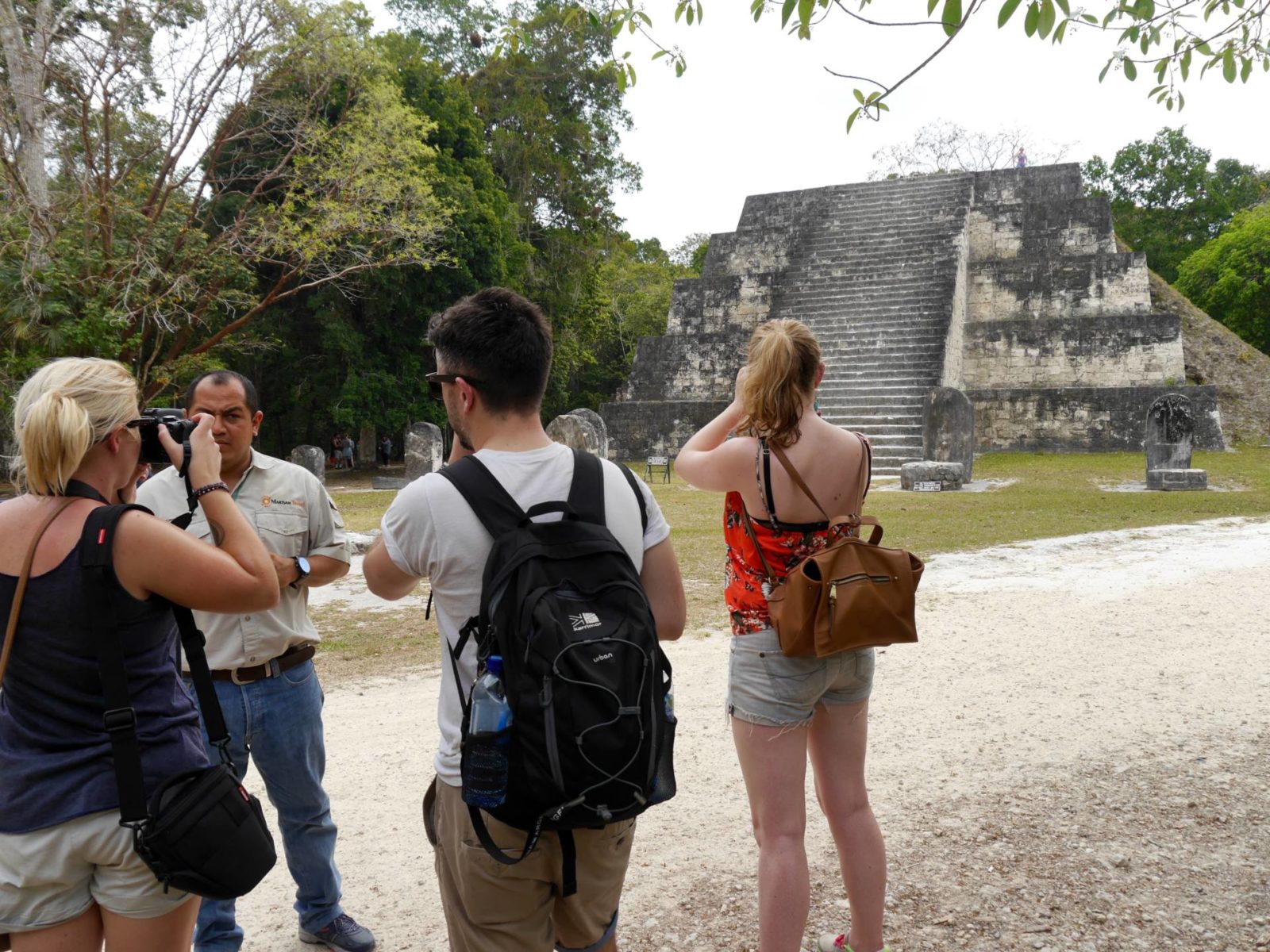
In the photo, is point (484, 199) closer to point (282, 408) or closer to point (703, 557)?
point (282, 408)

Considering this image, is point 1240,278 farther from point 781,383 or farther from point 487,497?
point 487,497

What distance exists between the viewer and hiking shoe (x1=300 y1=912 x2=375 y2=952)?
2.65 m

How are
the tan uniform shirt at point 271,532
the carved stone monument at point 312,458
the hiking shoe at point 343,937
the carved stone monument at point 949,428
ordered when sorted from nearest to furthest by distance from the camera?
the tan uniform shirt at point 271,532, the hiking shoe at point 343,937, the carved stone monument at point 949,428, the carved stone monument at point 312,458

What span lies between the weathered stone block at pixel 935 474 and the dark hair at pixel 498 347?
44.1ft

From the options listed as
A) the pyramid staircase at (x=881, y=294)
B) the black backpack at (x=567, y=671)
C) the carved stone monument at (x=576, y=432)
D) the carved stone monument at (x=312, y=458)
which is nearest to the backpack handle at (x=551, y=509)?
the black backpack at (x=567, y=671)

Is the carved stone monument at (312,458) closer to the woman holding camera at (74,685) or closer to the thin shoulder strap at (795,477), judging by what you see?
the thin shoulder strap at (795,477)

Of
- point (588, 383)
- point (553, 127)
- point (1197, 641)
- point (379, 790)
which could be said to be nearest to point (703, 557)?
point (1197, 641)

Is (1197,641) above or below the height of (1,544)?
below

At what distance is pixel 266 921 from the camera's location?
9.30ft

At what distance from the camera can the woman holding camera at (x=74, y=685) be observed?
5.34ft

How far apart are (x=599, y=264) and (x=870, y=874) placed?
2646cm

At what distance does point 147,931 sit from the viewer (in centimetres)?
168

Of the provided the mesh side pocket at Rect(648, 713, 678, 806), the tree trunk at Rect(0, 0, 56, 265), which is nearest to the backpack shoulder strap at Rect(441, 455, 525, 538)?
the mesh side pocket at Rect(648, 713, 678, 806)

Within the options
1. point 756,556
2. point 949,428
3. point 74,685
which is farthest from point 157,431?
point 949,428
